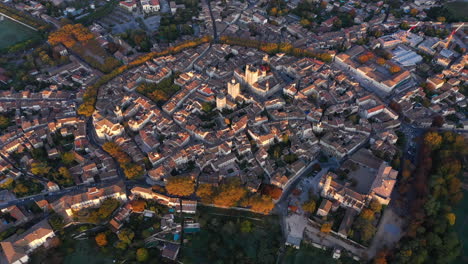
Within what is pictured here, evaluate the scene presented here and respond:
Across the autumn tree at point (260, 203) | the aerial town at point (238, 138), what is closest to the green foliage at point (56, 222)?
the aerial town at point (238, 138)

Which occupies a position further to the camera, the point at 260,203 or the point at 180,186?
the point at 180,186

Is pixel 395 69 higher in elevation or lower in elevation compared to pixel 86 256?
higher

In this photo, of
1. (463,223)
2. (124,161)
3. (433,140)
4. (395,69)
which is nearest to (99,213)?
(124,161)

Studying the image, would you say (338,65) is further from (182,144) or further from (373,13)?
(182,144)

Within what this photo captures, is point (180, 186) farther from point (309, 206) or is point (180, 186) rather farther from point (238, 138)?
point (309, 206)

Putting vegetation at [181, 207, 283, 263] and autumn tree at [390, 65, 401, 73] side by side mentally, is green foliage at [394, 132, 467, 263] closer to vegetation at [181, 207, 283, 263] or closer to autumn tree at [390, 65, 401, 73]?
vegetation at [181, 207, 283, 263]

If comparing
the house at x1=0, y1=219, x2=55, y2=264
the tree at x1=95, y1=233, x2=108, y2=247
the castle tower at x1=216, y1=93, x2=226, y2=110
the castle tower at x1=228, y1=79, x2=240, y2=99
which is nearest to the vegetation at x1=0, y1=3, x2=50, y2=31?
the castle tower at x1=216, y1=93, x2=226, y2=110

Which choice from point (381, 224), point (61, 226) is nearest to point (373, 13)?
point (381, 224)
